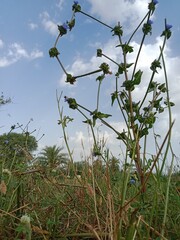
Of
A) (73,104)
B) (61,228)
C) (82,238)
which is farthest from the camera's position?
(73,104)

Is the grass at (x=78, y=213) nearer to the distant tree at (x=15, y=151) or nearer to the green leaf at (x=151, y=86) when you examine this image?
the distant tree at (x=15, y=151)

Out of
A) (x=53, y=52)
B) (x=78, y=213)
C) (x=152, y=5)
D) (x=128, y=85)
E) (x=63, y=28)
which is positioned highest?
(x=152, y=5)

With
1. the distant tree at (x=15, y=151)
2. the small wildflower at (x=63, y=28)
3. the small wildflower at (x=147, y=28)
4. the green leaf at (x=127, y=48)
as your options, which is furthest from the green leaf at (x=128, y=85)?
the distant tree at (x=15, y=151)

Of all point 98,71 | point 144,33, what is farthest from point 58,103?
point 144,33

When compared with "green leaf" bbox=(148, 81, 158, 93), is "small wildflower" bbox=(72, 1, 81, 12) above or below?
above

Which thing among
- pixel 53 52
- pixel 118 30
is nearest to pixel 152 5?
pixel 118 30

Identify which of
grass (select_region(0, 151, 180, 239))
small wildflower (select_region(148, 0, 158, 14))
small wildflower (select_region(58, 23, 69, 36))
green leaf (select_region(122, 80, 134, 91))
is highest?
small wildflower (select_region(148, 0, 158, 14))

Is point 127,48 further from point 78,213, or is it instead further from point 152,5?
point 78,213

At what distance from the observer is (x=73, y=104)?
2.09 metres

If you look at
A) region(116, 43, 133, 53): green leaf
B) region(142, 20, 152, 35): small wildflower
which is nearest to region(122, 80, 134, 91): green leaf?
region(116, 43, 133, 53): green leaf

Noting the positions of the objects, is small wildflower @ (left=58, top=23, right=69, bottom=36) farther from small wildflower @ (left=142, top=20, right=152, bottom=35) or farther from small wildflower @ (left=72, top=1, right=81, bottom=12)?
small wildflower @ (left=142, top=20, right=152, bottom=35)

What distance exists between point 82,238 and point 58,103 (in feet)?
2.25

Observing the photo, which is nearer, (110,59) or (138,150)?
(138,150)

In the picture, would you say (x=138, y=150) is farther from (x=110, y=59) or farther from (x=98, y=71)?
(x=110, y=59)
